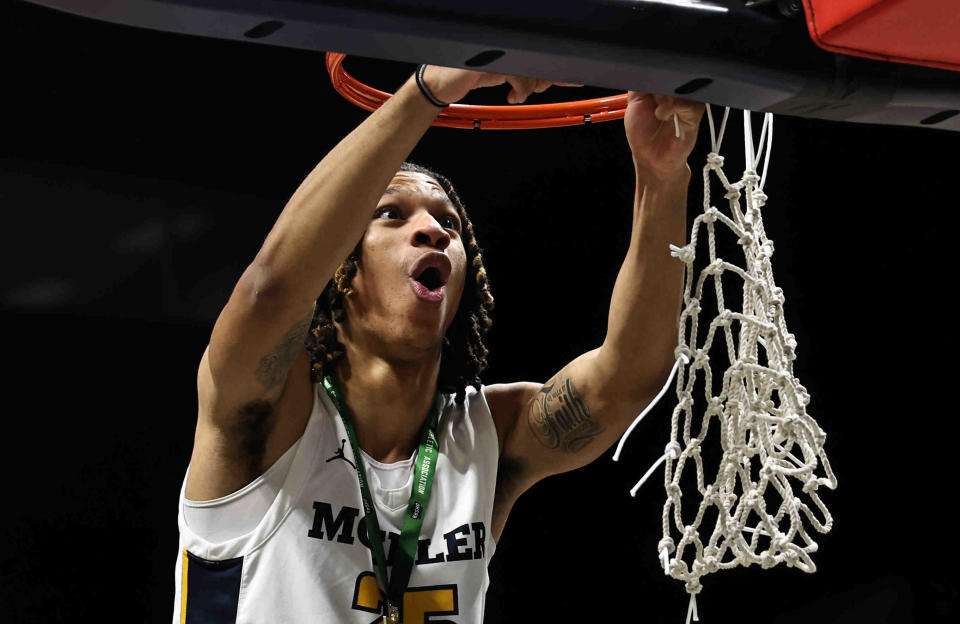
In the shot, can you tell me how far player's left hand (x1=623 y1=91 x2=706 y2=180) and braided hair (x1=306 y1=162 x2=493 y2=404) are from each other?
1.84 ft

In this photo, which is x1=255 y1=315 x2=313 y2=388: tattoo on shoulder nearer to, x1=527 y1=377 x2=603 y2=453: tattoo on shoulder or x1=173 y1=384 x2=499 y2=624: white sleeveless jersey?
x1=173 y1=384 x2=499 y2=624: white sleeveless jersey

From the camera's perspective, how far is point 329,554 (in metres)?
1.74

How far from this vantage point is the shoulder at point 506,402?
2.07 metres

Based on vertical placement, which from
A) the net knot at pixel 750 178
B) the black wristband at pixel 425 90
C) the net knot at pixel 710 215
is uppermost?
the black wristband at pixel 425 90

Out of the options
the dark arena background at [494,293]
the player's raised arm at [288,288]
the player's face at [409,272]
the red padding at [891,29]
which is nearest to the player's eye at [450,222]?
the player's face at [409,272]

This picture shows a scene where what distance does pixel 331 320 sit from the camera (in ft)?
6.66

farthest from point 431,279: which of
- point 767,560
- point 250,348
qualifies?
point 767,560

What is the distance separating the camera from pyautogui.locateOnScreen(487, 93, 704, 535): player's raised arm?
161 centimetres

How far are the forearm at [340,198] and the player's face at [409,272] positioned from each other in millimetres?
416

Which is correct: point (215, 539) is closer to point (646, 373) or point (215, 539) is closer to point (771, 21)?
point (646, 373)

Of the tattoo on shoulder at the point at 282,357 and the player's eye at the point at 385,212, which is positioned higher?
the player's eye at the point at 385,212

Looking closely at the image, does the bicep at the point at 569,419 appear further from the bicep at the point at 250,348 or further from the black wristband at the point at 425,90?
the black wristband at the point at 425,90

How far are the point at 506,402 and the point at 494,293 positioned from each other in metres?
1.06

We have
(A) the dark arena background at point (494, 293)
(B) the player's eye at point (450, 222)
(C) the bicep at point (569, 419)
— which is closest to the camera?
(C) the bicep at point (569, 419)
